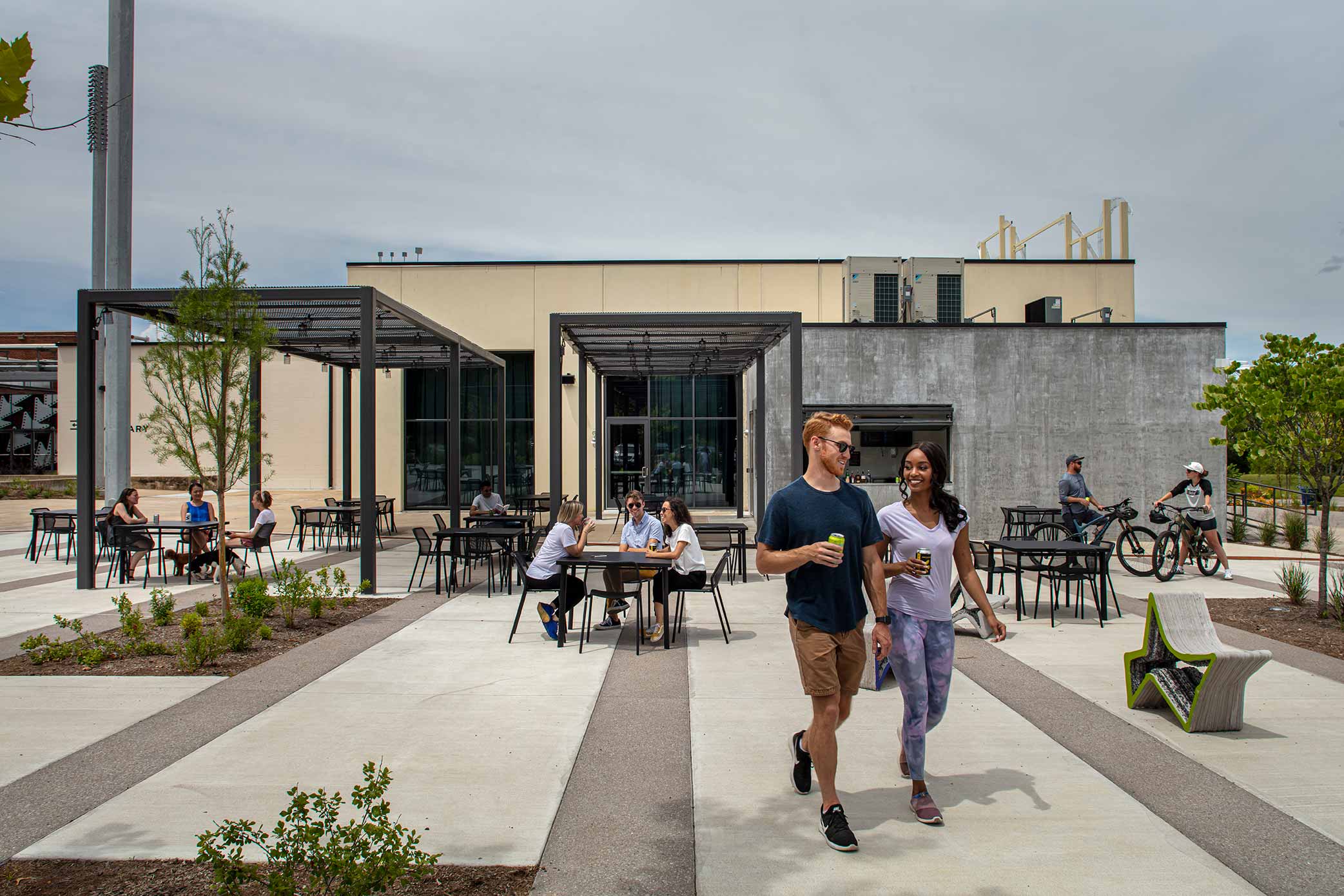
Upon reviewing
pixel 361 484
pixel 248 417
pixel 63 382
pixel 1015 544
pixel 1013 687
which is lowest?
pixel 1013 687

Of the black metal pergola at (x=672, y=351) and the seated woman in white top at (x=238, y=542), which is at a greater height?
the black metal pergola at (x=672, y=351)

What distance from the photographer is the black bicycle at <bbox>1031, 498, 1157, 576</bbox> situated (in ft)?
39.6

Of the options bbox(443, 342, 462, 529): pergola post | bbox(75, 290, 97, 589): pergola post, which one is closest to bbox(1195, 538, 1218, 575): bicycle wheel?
bbox(443, 342, 462, 529): pergola post

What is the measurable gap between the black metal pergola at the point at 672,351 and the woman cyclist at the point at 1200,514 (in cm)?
522

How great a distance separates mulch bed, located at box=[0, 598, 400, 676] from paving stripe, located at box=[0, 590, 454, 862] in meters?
0.24

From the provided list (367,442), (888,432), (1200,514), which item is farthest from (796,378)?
(367,442)

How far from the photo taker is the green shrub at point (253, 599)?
8195 mm

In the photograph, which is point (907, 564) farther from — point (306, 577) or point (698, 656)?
point (306, 577)

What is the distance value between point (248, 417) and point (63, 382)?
121 ft

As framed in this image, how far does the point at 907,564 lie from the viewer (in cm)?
399

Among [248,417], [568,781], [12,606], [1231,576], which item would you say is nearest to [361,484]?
[248,417]

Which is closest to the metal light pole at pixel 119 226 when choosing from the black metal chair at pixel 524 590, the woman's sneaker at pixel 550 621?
the black metal chair at pixel 524 590

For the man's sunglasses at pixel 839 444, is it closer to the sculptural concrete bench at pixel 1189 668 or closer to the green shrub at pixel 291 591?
the sculptural concrete bench at pixel 1189 668

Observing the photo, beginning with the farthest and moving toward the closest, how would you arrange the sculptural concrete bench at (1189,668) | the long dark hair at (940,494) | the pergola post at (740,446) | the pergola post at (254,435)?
the pergola post at (740,446)
the pergola post at (254,435)
the sculptural concrete bench at (1189,668)
the long dark hair at (940,494)
